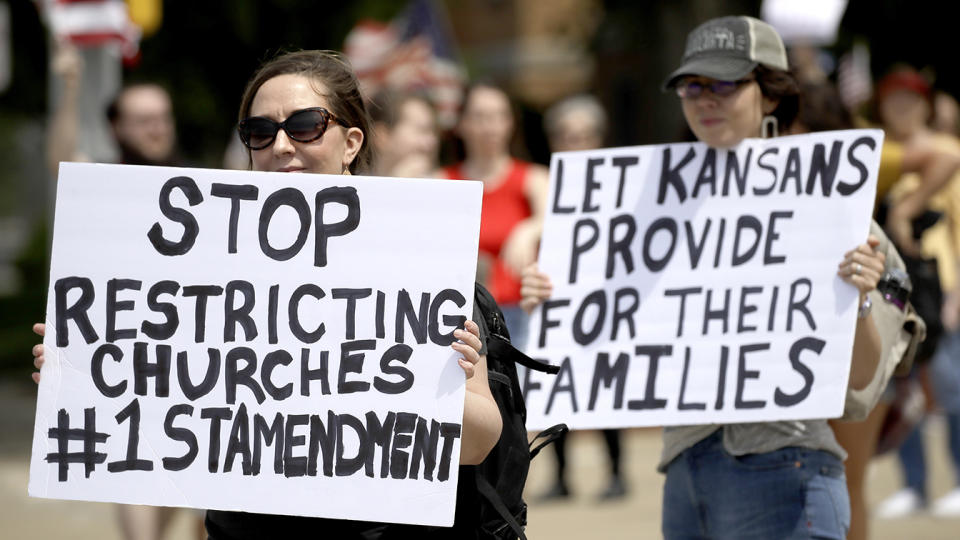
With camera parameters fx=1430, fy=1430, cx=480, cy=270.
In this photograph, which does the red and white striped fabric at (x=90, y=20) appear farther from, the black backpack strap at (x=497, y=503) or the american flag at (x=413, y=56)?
the black backpack strap at (x=497, y=503)

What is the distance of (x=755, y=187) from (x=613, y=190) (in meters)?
0.41

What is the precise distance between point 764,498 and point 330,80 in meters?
1.48

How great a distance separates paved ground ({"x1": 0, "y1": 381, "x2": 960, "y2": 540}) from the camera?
7109 millimetres

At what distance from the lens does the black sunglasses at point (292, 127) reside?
297 cm

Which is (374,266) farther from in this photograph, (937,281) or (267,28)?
(267,28)

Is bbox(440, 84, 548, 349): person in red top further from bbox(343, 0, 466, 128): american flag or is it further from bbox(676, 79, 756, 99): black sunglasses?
bbox(343, 0, 466, 128): american flag

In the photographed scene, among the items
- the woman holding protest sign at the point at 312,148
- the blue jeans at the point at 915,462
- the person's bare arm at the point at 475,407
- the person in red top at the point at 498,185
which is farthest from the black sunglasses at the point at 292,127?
the blue jeans at the point at 915,462

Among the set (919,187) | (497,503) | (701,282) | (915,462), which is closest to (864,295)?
(701,282)

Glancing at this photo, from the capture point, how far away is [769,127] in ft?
13.1

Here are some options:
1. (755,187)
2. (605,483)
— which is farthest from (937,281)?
(605,483)

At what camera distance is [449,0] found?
3322 cm

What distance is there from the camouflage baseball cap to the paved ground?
3.63 meters

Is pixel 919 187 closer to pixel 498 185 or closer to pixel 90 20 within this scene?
pixel 498 185

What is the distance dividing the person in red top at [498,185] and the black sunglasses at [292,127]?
12.1 feet
